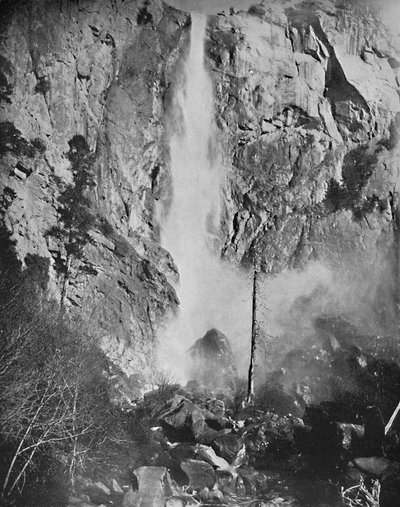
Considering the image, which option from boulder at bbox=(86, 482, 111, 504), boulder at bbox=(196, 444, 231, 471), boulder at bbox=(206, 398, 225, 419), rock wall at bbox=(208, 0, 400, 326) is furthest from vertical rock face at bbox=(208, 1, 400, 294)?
boulder at bbox=(86, 482, 111, 504)

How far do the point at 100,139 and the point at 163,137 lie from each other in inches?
151

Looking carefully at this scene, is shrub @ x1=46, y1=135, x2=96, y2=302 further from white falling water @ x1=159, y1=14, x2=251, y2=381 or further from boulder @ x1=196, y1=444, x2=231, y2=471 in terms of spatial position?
boulder @ x1=196, y1=444, x2=231, y2=471

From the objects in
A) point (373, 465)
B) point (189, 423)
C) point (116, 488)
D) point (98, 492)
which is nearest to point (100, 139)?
point (189, 423)

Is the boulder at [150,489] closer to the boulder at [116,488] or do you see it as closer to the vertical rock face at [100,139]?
the boulder at [116,488]

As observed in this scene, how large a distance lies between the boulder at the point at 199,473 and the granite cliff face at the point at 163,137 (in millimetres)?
8185

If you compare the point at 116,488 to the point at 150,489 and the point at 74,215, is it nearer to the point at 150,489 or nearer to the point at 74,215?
the point at 150,489

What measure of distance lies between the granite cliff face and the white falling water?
2.40 feet

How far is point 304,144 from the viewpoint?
2920cm

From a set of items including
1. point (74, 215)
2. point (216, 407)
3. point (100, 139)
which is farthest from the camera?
point (100, 139)

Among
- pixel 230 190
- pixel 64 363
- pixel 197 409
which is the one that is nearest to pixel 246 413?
pixel 197 409

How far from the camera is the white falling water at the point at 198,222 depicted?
24.6 m

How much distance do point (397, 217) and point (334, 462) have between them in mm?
17376

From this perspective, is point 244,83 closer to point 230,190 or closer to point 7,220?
point 230,190

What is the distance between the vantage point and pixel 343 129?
1163 inches
